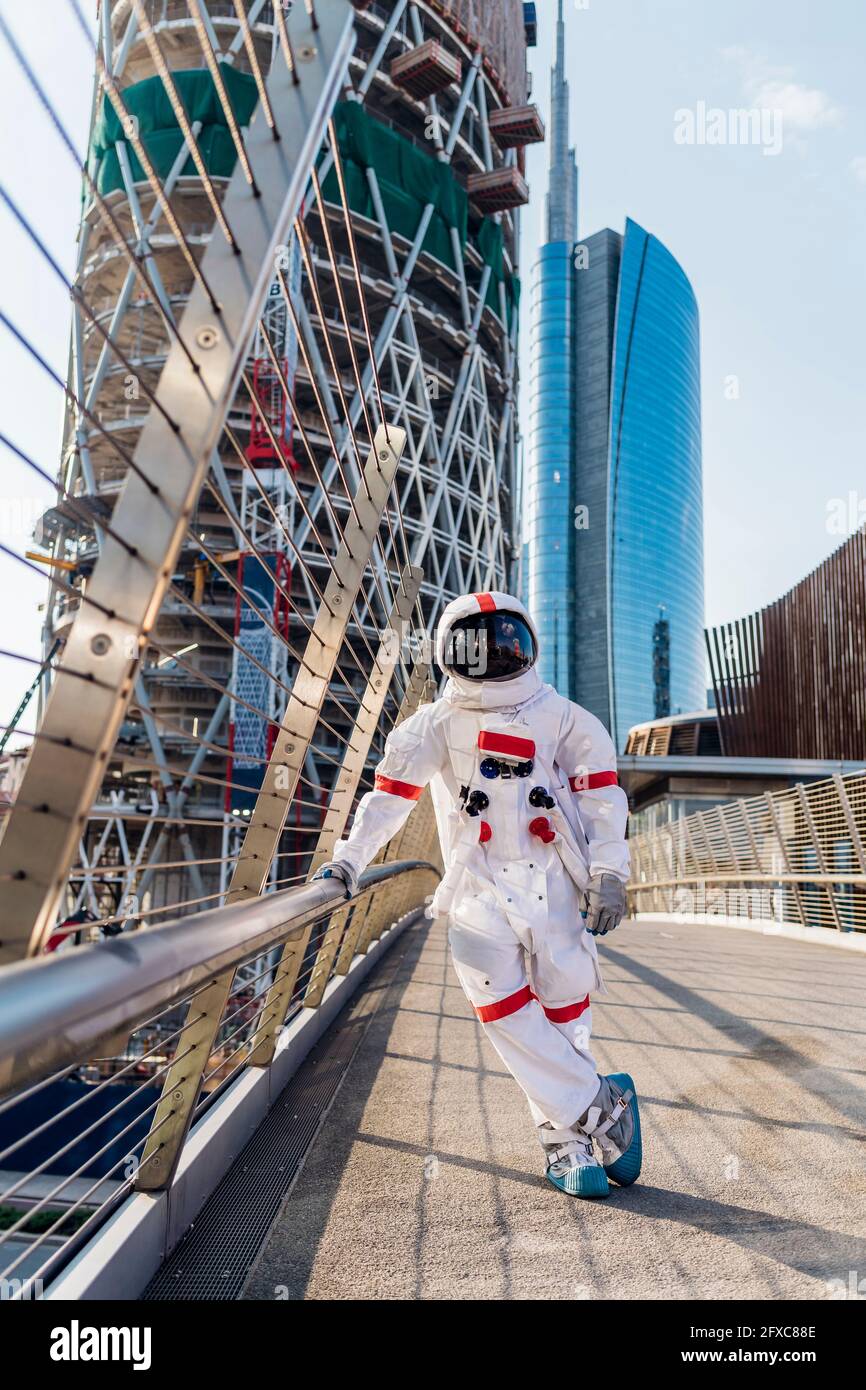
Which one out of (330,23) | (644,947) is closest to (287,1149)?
(330,23)

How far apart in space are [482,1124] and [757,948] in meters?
6.31

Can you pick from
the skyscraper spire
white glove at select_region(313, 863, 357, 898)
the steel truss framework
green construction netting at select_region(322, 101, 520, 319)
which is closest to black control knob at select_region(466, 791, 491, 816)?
white glove at select_region(313, 863, 357, 898)

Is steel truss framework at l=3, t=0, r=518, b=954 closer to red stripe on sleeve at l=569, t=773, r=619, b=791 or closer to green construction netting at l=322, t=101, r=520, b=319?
green construction netting at l=322, t=101, r=520, b=319

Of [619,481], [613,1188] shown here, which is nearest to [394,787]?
[613,1188]

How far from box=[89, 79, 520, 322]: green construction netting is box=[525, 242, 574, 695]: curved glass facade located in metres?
56.9

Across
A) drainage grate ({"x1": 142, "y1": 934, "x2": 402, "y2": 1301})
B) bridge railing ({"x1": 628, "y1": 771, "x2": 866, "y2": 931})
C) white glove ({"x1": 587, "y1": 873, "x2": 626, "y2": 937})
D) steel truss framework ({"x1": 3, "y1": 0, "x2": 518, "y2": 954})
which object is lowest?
drainage grate ({"x1": 142, "y1": 934, "x2": 402, "y2": 1301})

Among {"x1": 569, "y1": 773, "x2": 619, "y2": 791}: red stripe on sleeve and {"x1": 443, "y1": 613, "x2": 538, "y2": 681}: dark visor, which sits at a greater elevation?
{"x1": 443, "y1": 613, "x2": 538, "y2": 681}: dark visor

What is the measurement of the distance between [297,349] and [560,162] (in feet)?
418

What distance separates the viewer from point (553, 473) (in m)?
98.3

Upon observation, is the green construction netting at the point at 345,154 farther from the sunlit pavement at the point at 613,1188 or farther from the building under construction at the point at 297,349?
the sunlit pavement at the point at 613,1188

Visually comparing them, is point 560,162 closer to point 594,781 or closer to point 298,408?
point 298,408

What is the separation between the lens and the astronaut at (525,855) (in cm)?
250

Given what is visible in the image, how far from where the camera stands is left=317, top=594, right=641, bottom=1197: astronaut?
8.21 ft

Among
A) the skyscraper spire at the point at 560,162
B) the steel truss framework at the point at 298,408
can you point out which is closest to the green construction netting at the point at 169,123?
the steel truss framework at the point at 298,408
